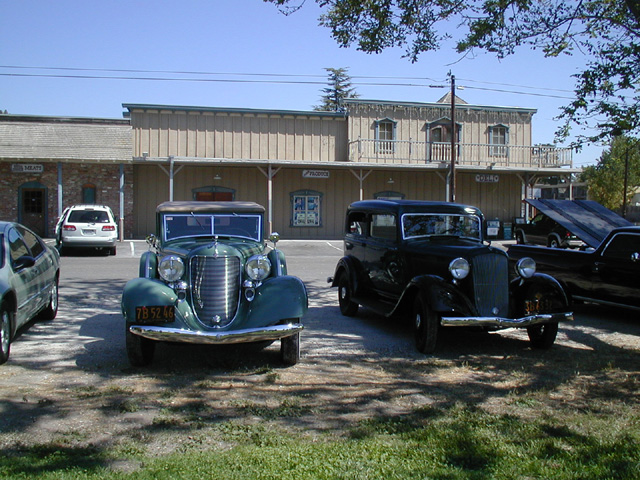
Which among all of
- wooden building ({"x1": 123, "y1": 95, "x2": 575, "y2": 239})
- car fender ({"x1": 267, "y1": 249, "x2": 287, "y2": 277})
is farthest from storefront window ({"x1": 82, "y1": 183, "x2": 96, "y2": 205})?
Result: car fender ({"x1": 267, "y1": 249, "x2": 287, "y2": 277})

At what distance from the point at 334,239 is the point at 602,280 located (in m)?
21.0

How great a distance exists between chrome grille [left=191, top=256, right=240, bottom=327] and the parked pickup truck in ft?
17.4

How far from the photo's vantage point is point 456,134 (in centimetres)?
3203

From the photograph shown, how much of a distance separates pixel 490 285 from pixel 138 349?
160 inches

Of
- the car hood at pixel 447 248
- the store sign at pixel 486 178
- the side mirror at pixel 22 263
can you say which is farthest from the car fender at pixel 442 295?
the store sign at pixel 486 178

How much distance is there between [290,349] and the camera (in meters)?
6.63

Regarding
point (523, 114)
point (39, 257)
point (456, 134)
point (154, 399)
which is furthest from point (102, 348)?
point (523, 114)

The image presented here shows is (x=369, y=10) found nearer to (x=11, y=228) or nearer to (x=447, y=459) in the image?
(x=11, y=228)

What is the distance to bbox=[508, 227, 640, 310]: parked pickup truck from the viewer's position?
30.5ft

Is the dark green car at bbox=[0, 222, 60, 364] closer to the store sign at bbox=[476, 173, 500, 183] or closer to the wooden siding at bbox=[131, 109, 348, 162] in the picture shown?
the wooden siding at bbox=[131, 109, 348, 162]

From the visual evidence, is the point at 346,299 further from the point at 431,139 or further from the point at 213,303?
the point at 431,139

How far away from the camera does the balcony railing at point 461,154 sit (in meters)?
30.3

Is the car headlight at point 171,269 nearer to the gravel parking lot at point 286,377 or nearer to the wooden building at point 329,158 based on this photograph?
the gravel parking lot at point 286,377

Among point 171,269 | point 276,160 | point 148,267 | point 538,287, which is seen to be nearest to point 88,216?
point 276,160
